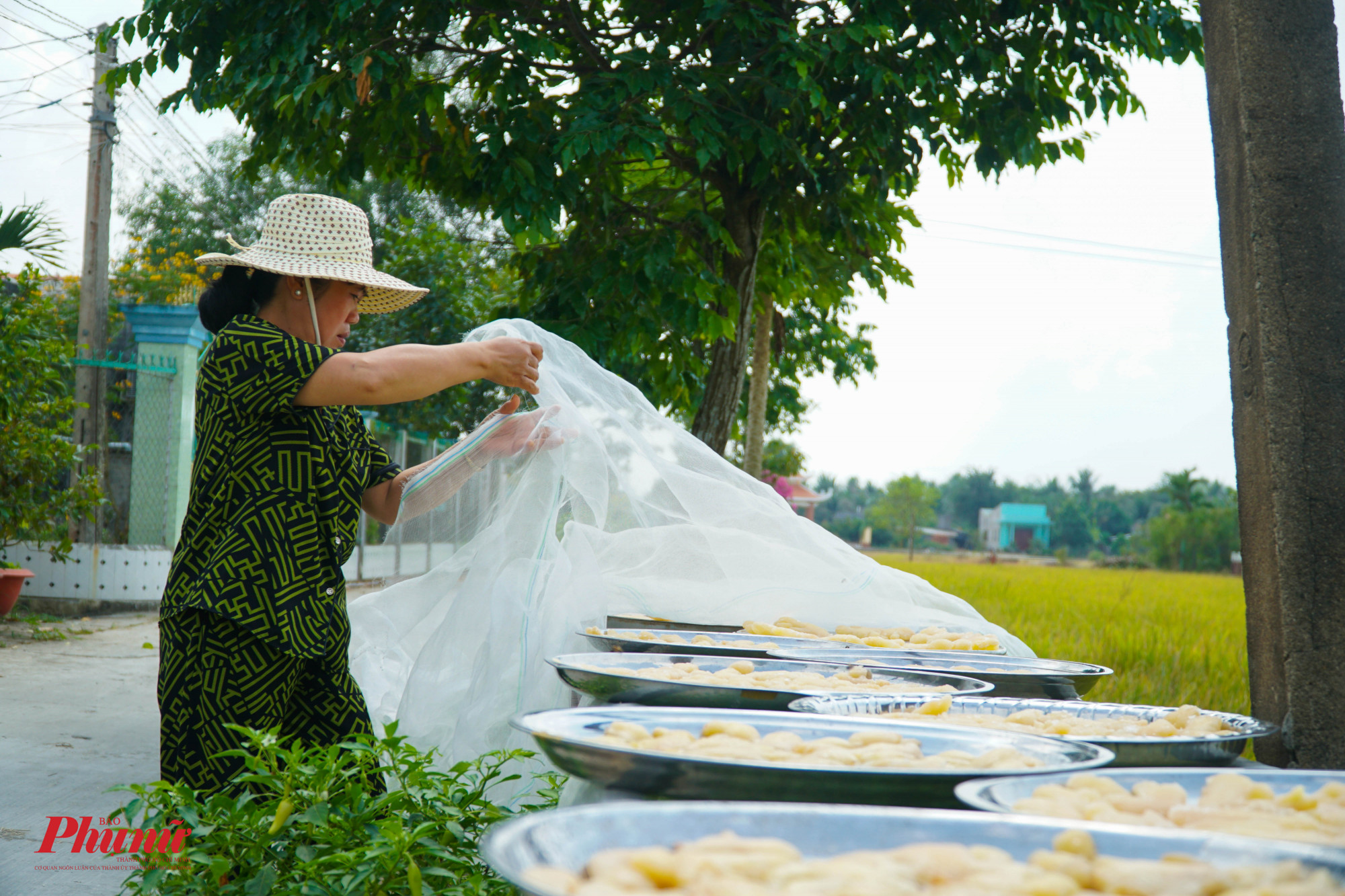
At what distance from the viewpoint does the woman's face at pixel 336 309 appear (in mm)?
1669

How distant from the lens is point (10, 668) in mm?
4746

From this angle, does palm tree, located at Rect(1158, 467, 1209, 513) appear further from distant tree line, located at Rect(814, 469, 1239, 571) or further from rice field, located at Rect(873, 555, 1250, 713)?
rice field, located at Rect(873, 555, 1250, 713)

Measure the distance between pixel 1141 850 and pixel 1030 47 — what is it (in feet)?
11.4

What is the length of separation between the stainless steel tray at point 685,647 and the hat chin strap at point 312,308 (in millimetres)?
686

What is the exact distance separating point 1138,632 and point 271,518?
221 inches

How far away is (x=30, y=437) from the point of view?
5.77 metres

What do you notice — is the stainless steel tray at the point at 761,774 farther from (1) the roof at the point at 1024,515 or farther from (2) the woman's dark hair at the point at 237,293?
(1) the roof at the point at 1024,515

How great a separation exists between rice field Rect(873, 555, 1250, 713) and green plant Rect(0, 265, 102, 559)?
5218 millimetres

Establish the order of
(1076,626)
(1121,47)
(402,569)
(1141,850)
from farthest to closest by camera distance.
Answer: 1. (1076,626)
2. (1121,47)
3. (402,569)
4. (1141,850)

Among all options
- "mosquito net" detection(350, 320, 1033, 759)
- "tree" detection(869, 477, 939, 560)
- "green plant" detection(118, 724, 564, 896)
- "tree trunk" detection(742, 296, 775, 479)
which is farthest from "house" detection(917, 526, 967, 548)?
"green plant" detection(118, 724, 564, 896)

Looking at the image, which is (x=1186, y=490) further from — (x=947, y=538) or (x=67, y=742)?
(x=67, y=742)

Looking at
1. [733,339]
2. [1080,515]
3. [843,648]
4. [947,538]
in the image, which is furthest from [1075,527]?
[843,648]

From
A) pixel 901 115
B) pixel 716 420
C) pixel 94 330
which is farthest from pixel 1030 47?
pixel 94 330

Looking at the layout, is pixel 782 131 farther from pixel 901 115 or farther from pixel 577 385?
pixel 577 385
